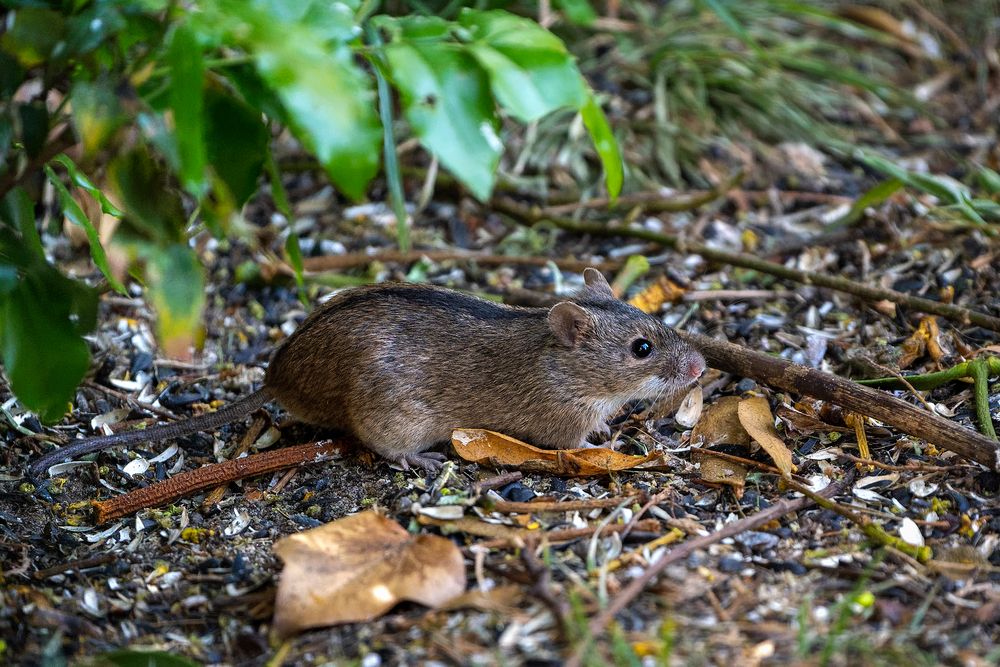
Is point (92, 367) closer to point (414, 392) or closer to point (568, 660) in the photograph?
point (414, 392)

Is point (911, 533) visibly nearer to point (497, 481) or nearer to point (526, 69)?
point (497, 481)

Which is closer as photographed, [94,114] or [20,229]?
[94,114]

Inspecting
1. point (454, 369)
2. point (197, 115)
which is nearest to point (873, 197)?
point (454, 369)

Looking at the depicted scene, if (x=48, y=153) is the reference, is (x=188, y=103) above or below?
above

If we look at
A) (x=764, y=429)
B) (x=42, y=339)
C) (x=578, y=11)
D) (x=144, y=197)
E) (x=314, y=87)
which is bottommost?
(x=764, y=429)

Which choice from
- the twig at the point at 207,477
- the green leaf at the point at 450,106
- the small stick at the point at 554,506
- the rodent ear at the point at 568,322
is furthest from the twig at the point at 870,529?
the twig at the point at 207,477

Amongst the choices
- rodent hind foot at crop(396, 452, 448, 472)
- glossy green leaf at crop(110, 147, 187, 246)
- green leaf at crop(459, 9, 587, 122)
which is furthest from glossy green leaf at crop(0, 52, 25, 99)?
rodent hind foot at crop(396, 452, 448, 472)
